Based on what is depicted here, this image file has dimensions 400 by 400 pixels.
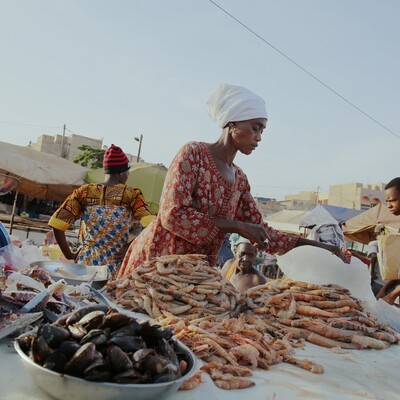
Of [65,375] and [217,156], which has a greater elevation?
[217,156]

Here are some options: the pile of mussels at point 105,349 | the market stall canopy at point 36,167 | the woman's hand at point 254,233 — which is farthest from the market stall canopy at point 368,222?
the pile of mussels at point 105,349

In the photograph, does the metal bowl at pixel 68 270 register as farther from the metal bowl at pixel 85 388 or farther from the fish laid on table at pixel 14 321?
the metal bowl at pixel 85 388

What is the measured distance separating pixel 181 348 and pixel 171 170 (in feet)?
4.07

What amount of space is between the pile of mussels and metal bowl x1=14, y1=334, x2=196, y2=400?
2 centimetres

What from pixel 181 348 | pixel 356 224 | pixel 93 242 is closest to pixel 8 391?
pixel 181 348

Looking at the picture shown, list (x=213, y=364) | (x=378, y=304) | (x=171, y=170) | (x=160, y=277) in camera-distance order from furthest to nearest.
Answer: (x=378, y=304) → (x=171, y=170) → (x=160, y=277) → (x=213, y=364)

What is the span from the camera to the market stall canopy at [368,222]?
9797mm

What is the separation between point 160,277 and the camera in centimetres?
185

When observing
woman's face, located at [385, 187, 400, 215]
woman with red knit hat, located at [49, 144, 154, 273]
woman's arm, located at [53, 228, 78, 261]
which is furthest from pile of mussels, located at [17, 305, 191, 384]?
woman's face, located at [385, 187, 400, 215]

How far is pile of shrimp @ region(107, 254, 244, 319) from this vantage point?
176 cm

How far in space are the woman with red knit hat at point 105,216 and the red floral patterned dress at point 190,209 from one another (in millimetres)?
487

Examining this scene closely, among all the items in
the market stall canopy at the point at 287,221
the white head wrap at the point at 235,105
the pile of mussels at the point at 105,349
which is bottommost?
the market stall canopy at the point at 287,221

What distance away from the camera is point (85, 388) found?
2.69 feet

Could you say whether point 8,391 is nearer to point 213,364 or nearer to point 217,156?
point 213,364
